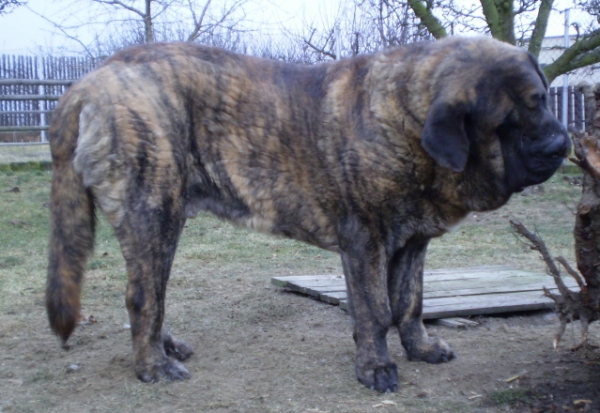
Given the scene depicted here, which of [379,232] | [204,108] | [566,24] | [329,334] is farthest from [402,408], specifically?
[566,24]

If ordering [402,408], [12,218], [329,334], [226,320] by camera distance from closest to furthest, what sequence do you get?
[402,408] < [329,334] < [226,320] < [12,218]

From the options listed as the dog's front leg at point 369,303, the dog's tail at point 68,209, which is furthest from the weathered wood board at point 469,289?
the dog's tail at point 68,209

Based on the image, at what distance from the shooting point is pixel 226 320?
16.3 ft

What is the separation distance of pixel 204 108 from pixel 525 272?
3.36m

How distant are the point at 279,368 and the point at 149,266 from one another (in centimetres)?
93

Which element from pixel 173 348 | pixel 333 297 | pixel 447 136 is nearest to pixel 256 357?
pixel 173 348

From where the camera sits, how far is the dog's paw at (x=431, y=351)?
13.1ft

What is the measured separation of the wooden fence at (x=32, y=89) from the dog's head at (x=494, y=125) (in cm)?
1197

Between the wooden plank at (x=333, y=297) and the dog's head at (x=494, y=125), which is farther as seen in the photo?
the wooden plank at (x=333, y=297)

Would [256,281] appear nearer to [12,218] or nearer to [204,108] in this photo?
[204,108]

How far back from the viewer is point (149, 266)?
370cm

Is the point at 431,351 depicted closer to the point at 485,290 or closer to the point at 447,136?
the point at 447,136

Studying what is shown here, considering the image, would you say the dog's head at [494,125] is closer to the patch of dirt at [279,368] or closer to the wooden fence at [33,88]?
the patch of dirt at [279,368]

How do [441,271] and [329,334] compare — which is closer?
[329,334]
